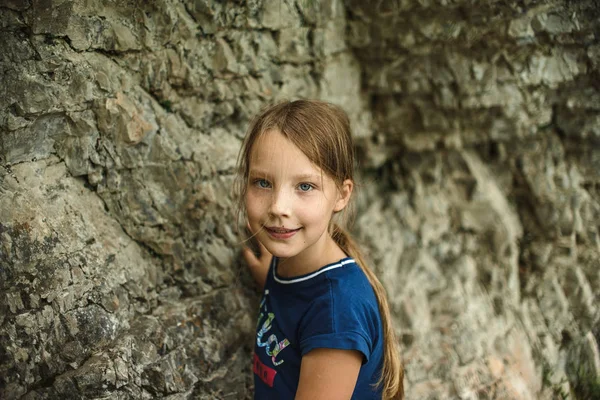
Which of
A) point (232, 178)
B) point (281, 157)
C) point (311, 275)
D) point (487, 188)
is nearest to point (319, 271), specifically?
point (311, 275)

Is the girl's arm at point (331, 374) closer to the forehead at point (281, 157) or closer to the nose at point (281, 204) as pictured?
the nose at point (281, 204)

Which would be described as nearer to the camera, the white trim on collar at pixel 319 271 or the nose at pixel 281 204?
the nose at pixel 281 204

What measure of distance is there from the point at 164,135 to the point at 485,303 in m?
1.71

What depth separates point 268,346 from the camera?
1.95 metres

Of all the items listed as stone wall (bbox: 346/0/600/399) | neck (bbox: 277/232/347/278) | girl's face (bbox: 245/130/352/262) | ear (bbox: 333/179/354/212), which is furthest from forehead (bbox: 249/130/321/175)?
stone wall (bbox: 346/0/600/399)

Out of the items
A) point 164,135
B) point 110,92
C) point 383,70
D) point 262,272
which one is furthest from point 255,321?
point 383,70

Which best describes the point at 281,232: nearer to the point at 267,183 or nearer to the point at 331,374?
the point at 267,183

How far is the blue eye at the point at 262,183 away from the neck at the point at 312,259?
28cm

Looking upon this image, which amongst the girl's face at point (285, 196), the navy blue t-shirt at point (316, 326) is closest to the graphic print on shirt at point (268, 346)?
the navy blue t-shirt at point (316, 326)

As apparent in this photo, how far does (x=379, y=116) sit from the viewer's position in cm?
283

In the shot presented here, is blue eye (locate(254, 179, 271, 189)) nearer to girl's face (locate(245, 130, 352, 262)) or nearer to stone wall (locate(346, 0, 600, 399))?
girl's face (locate(245, 130, 352, 262))

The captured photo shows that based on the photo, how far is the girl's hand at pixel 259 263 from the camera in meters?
2.27

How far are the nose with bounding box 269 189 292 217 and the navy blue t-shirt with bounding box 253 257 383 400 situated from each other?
0.28 meters

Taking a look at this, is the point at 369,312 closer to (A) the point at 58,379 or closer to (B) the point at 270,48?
(A) the point at 58,379
